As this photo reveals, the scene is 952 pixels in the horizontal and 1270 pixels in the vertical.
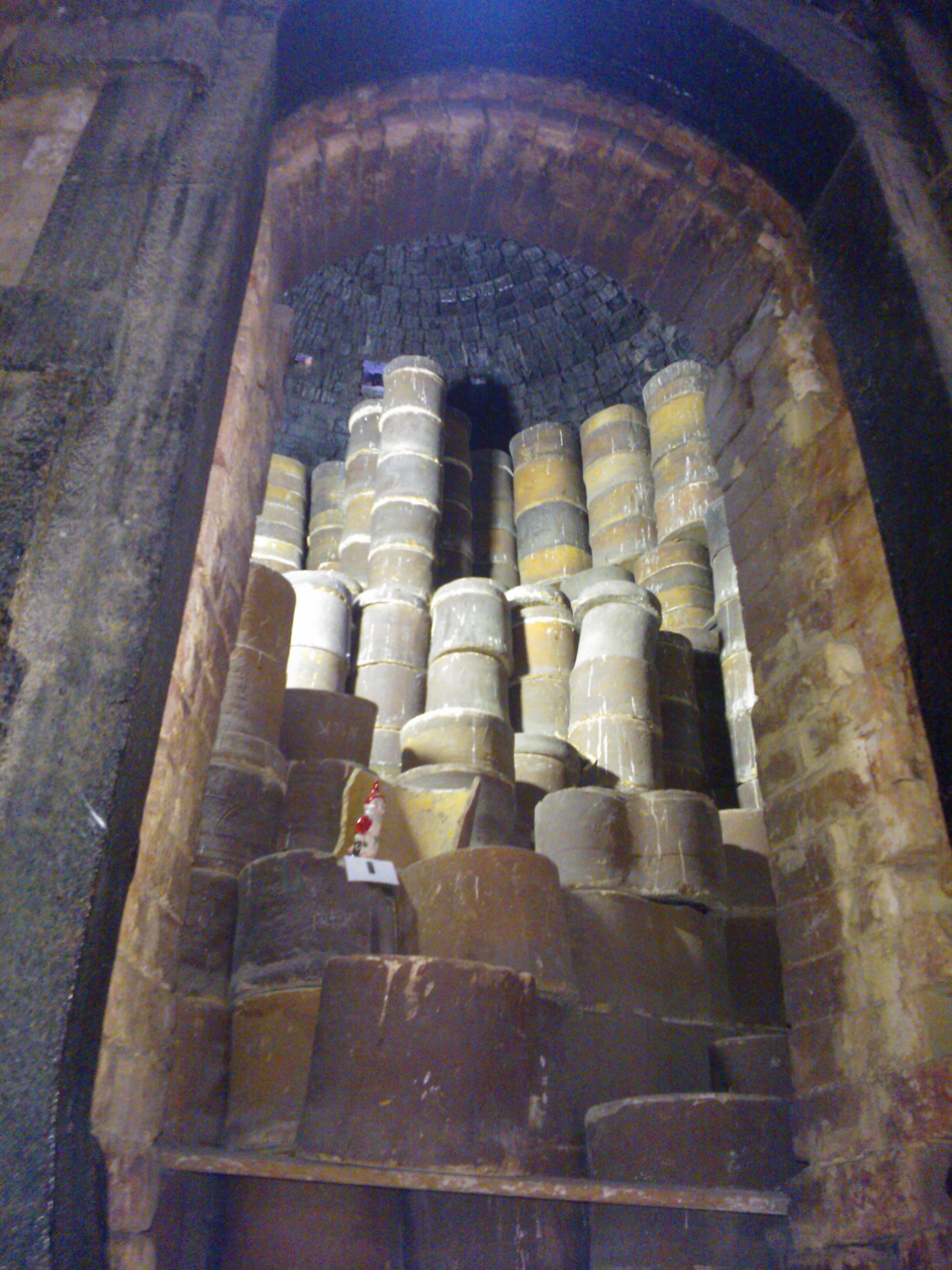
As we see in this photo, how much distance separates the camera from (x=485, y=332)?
1184 centimetres

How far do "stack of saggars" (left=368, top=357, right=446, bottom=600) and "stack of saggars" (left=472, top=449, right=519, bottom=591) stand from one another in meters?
1.22

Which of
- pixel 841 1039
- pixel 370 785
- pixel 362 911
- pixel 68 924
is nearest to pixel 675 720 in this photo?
pixel 370 785

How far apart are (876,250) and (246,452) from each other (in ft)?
6.95

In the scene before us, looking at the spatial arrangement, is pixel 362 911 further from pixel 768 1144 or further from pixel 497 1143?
Answer: pixel 768 1144

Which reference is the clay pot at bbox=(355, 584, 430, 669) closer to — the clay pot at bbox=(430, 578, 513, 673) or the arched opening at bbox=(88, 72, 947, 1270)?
the clay pot at bbox=(430, 578, 513, 673)

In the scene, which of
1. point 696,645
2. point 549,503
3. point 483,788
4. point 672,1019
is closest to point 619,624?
point 696,645

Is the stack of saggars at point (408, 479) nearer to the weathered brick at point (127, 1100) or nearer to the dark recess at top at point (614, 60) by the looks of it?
the dark recess at top at point (614, 60)

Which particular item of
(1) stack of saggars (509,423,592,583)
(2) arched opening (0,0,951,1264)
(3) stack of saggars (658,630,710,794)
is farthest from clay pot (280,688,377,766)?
(1) stack of saggars (509,423,592,583)

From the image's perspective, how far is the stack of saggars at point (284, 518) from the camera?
35.7 feet

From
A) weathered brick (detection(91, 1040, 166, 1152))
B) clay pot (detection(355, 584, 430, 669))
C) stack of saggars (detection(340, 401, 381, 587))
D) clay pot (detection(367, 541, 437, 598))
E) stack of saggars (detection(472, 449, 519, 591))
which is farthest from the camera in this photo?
stack of saggars (detection(472, 449, 519, 591))

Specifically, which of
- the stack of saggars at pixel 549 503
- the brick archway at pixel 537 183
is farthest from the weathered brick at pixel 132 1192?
the stack of saggars at pixel 549 503

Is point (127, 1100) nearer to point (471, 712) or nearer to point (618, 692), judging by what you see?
point (471, 712)

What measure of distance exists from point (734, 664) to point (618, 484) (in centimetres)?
290

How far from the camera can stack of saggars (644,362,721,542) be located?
9.55 metres
